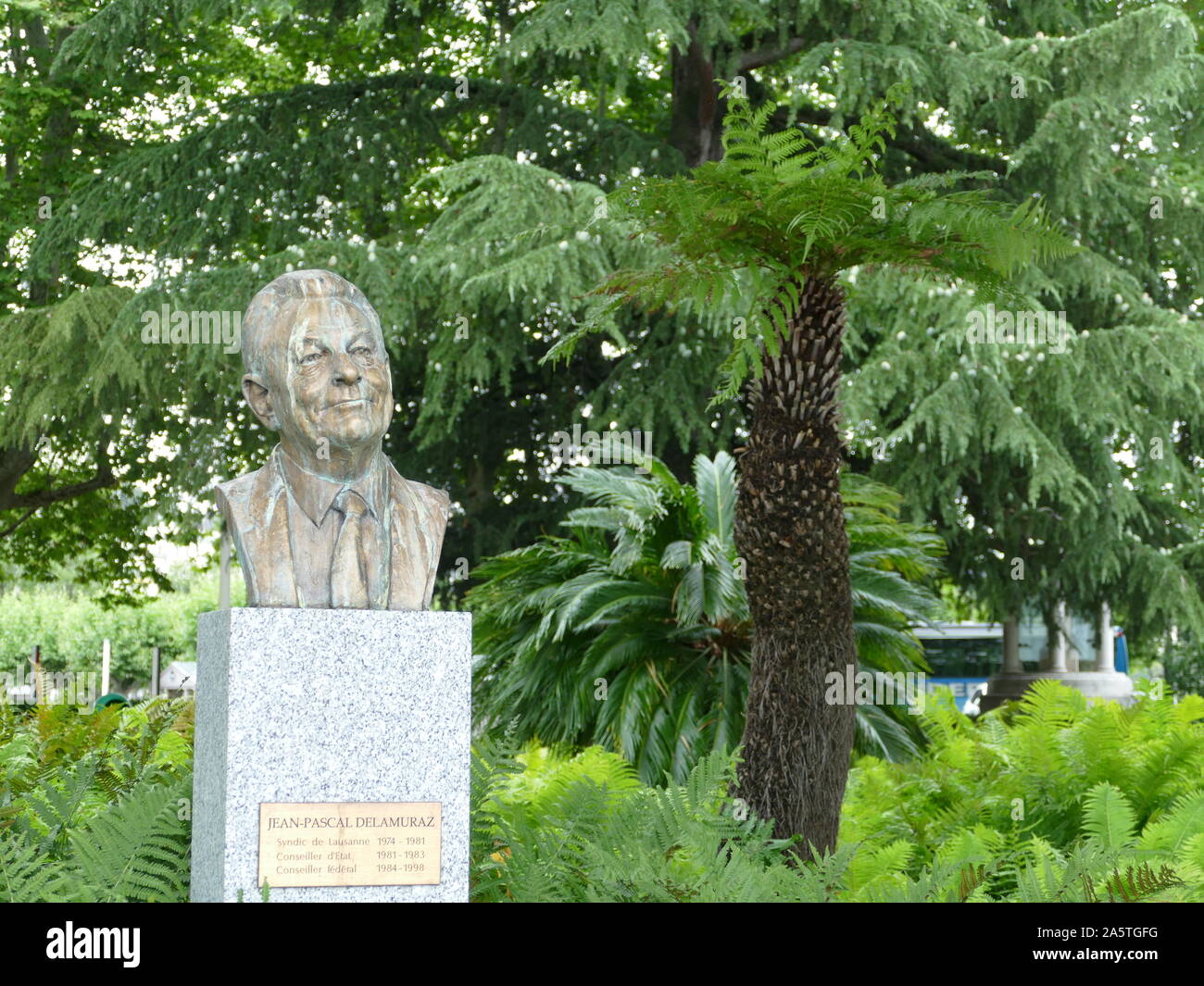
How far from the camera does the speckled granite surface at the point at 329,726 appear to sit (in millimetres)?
4793

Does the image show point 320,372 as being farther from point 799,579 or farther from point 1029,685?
point 1029,685

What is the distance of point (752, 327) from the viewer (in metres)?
6.22

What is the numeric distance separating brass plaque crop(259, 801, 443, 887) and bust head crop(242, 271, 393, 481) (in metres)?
1.18

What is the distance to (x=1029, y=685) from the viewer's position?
16.1 m

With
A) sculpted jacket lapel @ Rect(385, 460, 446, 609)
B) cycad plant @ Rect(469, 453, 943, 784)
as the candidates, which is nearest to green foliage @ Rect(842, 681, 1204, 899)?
cycad plant @ Rect(469, 453, 943, 784)

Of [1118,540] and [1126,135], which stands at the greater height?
[1126,135]

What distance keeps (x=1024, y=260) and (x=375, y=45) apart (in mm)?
13562

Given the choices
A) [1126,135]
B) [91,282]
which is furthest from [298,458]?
[91,282]

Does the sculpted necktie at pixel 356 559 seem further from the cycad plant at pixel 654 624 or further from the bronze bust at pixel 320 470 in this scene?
the cycad plant at pixel 654 624

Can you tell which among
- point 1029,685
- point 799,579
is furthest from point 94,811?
point 1029,685

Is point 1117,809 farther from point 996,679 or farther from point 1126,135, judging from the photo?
point 996,679

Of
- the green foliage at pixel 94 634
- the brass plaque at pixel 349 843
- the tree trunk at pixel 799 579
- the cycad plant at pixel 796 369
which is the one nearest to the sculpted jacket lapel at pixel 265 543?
the brass plaque at pixel 349 843

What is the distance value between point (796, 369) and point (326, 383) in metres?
2.55

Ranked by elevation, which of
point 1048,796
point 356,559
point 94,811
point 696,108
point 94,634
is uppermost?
point 696,108
